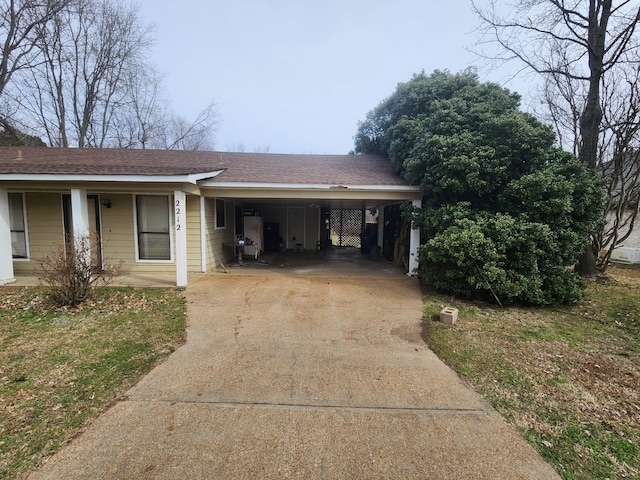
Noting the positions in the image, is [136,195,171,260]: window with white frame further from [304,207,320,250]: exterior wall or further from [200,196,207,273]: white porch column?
[304,207,320,250]: exterior wall

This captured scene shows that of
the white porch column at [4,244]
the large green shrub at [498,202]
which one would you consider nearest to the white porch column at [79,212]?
the white porch column at [4,244]

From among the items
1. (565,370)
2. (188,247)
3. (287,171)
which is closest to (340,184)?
(287,171)

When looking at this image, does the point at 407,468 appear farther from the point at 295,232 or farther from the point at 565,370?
the point at 295,232

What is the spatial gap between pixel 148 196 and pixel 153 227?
81 cm

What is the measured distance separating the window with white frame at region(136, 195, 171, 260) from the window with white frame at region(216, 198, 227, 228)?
1765 millimetres

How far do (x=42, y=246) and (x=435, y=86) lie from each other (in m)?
12.0

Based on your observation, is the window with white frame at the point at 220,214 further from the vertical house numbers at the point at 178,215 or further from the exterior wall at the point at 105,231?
the vertical house numbers at the point at 178,215

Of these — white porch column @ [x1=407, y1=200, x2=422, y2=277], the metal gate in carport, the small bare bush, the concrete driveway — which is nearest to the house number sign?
the small bare bush

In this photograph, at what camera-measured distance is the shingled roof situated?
6.63 meters

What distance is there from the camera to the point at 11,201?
8109 mm

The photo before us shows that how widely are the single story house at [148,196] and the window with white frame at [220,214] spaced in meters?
0.03

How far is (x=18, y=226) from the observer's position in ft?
26.6

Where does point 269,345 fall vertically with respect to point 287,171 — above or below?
below

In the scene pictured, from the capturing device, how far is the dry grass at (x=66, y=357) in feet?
7.77
